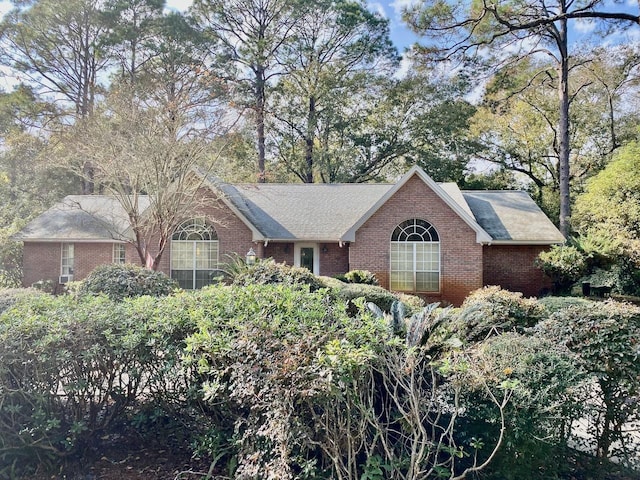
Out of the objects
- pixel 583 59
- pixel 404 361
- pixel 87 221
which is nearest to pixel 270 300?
pixel 404 361

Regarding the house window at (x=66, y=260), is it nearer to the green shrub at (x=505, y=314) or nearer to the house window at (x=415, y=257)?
the house window at (x=415, y=257)

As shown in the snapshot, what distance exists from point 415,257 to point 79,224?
567 inches

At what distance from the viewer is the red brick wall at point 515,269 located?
16484mm

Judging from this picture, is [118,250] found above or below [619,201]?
below

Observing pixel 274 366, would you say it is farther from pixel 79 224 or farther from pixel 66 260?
pixel 79 224

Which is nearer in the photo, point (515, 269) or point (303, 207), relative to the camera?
point (515, 269)

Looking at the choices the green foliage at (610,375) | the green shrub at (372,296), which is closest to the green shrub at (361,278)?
the green shrub at (372,296)

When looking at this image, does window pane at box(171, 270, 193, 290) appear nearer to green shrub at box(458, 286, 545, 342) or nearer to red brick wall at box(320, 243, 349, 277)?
red brick wall at box(320, 243, 349, 277)

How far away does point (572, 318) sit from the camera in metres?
4.07

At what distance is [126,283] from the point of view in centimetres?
884

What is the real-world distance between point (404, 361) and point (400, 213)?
42.8 ft

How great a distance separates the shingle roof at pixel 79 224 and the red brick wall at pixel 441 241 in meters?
9.11

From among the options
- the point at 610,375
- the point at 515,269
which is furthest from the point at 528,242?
the point at 610,375

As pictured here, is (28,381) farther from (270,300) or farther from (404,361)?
(404,361)
